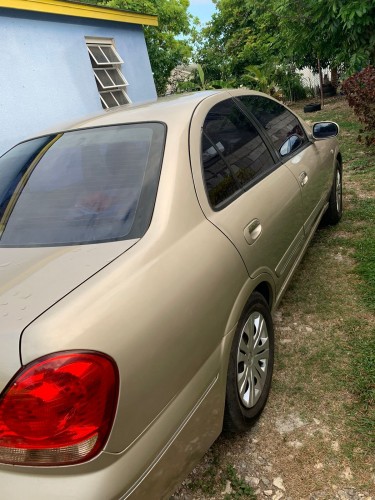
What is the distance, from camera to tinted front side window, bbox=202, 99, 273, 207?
202 centimetres

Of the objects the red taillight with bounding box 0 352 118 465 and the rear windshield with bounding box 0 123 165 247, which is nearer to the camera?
the red taillight with bounding box 0 352 118 465

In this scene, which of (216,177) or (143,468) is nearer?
(143,468)

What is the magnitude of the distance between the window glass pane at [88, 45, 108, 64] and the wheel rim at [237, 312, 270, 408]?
760 centimetres

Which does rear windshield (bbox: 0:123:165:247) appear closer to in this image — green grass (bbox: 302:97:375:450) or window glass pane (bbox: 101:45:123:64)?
green grass (bbox: 302:97:375:450)

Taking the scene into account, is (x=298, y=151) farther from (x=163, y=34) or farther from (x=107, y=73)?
(x=163, y=34)

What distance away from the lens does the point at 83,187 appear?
6.05ft

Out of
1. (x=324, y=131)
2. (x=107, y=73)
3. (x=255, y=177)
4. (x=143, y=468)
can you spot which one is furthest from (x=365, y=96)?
(x=143, y=468)

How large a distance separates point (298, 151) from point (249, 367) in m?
1.84

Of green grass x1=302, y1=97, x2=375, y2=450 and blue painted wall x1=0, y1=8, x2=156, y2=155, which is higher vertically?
blue painted wall x1=0, y1=8, x2=156, y2=155

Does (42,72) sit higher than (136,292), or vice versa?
(42,72)

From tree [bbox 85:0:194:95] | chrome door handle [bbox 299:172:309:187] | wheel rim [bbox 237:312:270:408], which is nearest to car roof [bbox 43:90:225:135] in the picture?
chrome door handle [bbox 299:172:309:187]

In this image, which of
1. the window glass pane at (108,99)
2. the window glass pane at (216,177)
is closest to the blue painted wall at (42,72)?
the window glass pane at (108,99)

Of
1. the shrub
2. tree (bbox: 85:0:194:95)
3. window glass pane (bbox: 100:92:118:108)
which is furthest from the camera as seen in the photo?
tree (bbox: 85:0:194:95)

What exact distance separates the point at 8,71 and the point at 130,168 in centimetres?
564
